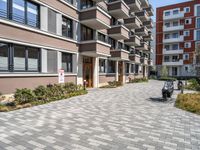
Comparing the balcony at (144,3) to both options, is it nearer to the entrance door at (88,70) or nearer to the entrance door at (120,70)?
the entrance door at (120,70)

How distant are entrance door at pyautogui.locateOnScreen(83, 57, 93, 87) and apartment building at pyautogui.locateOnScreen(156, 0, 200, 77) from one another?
3343 centimetres

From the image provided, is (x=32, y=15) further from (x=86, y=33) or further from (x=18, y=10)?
→ (x=86, y=33)

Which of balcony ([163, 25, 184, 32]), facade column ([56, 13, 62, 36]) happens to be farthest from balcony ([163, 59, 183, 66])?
facade column ([56, 13, 62, 36])

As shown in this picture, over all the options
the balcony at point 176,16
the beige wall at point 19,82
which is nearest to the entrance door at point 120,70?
the beige wall at point 19,82

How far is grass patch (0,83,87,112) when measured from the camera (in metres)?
9.30

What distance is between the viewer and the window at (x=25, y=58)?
10.9 meters

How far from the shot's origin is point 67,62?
16.2 m

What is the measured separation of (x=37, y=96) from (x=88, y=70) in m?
9.06

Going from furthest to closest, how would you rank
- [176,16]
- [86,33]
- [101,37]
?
[176,16] → [101,37] → [86,33]

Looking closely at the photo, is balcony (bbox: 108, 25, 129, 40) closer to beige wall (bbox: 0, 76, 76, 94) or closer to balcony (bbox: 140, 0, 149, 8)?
beige wall (bbox: 0, 76, 76, 94)

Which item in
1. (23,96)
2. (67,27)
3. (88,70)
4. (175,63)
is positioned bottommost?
(23,96)

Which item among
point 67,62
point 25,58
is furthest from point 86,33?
point 25,58

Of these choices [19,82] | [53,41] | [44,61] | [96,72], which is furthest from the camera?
[96,72]

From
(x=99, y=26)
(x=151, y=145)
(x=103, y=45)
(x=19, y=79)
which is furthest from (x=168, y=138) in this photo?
(x=99, y=26)
